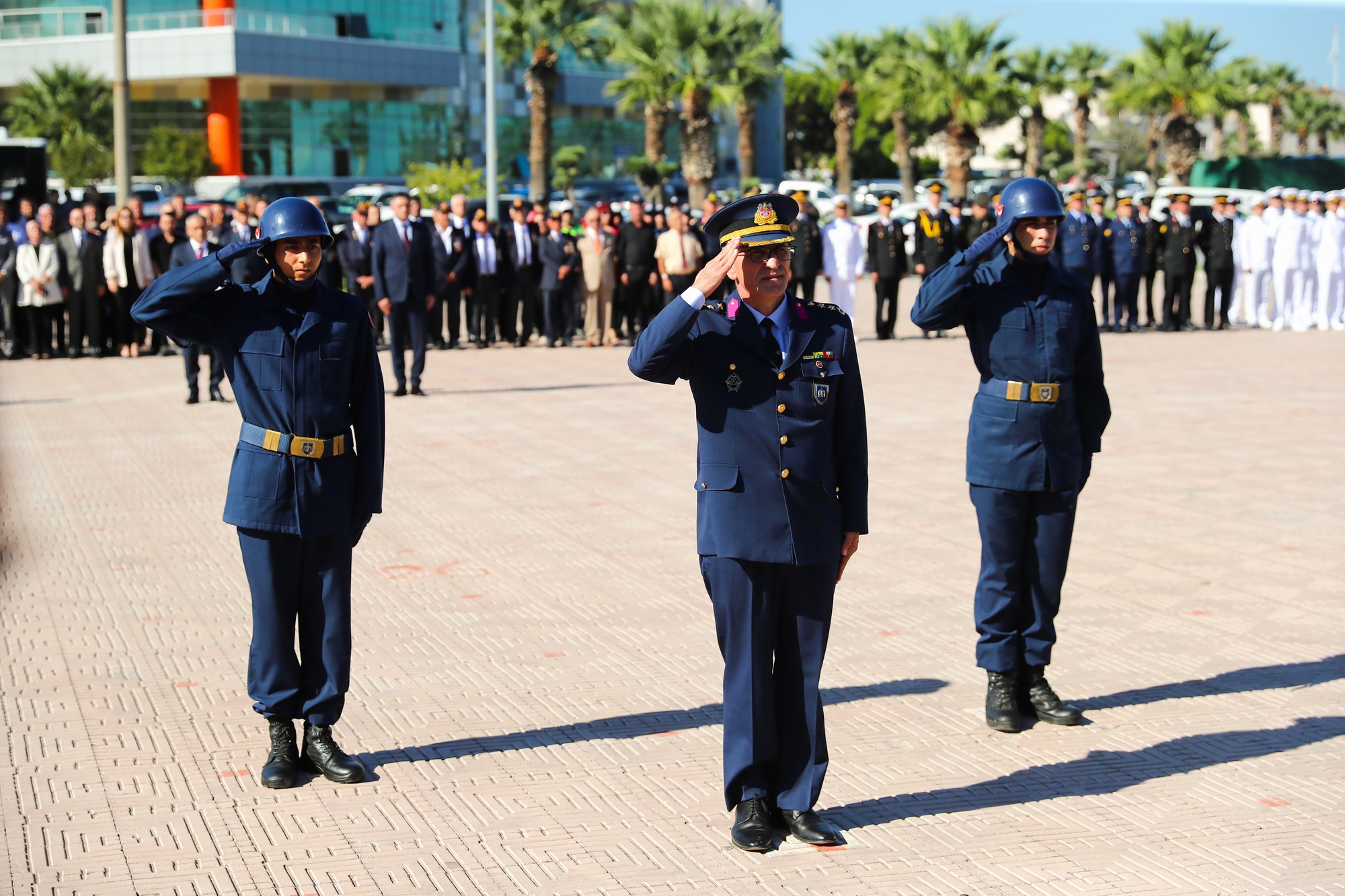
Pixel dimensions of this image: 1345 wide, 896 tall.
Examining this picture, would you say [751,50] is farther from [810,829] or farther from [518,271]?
[810,829]

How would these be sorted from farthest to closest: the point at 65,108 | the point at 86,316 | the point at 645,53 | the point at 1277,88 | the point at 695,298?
the point at 1277,88, the point at 65,108, the point at 645,53, the point at 86,316, the point at 695,298

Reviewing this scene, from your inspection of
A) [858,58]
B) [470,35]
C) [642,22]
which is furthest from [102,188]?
[858,58]

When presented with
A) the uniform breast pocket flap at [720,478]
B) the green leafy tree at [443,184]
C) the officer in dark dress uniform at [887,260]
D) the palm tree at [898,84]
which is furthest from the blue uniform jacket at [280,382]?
the palm tree at [898,84]

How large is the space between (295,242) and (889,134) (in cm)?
→ 7942

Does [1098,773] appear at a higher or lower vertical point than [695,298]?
lower

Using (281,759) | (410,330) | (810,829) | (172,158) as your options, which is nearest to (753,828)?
(810,829)

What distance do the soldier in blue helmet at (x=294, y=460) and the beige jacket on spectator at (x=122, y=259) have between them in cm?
1366

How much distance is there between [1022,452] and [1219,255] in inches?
710

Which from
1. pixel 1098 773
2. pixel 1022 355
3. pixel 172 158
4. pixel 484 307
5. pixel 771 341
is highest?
pixel 172 158

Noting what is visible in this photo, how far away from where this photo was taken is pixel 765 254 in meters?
4.51

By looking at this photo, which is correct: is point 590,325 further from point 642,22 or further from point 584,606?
point 642,22

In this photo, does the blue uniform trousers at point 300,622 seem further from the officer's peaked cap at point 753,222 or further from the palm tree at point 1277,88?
the palm tree at point 1277,88

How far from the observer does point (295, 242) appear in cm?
517

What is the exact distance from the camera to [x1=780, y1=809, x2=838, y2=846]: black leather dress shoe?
467 cm
